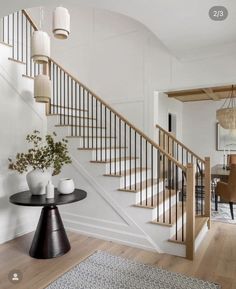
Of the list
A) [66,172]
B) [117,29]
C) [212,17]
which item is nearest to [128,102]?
[117,29]

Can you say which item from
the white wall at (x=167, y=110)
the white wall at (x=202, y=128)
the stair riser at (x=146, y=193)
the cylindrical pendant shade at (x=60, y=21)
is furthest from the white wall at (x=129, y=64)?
the white wall at (x=202, y=128)

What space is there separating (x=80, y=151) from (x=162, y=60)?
6.83 feet

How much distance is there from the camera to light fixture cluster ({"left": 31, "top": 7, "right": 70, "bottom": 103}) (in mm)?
2318

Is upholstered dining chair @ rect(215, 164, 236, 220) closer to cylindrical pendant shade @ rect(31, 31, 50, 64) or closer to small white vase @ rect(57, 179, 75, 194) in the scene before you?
small white vase @ rect(57, 179, 75, 194)

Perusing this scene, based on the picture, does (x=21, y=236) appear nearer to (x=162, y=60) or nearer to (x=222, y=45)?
(x=162, y=60)

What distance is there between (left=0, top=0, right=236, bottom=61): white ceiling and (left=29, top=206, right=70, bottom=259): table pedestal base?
2.23m

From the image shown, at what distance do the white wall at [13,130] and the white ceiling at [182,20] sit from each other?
122 cm

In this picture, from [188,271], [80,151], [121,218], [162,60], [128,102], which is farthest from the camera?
[128,102]

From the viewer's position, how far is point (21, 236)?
141 inches

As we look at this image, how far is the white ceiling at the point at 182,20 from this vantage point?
2.47 metres

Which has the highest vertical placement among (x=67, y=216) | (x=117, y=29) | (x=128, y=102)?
(x=117, y=29)

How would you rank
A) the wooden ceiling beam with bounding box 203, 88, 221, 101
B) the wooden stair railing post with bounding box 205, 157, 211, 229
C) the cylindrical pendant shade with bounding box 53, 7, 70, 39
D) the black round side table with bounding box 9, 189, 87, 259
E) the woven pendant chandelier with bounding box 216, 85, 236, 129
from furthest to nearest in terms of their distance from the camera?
the wooden ceiling beam with bounding box 203, 88, 221, 101, the woven pendant chandelier with bounding box 216, 85, 236, 129, the wooden stair railing post with bounding box 205, 157, 211, 229, the black round side table with bounding box 9, 189, 87, 259, the cylindrical pendant shade with bounding box 53, 7, 70, 39

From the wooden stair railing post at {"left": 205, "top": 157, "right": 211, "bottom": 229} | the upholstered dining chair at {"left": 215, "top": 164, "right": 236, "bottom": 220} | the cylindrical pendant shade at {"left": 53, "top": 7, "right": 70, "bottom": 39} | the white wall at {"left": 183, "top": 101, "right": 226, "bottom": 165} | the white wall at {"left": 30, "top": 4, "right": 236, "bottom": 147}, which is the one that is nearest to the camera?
the cylindrical pendant shade at {"left": 53, "top": 7, "right": 70, "bottom": 39}

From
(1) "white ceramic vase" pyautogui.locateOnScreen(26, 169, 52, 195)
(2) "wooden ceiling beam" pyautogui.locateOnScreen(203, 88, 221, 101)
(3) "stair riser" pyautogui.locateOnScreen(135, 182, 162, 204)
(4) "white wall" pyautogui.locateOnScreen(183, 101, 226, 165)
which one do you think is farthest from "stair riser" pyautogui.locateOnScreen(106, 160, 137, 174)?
(4) "white wall" pyautogui.locateOnScreen(183, 101, 226, 165)
